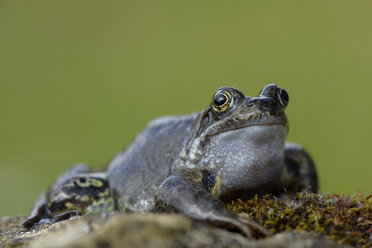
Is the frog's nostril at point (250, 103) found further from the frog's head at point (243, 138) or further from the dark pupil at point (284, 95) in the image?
the dark pupil at point (284, 95)

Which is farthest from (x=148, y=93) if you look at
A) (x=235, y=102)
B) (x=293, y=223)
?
(x=293, y=223)

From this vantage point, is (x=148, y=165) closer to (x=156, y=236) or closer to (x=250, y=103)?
(x=250, y=103)

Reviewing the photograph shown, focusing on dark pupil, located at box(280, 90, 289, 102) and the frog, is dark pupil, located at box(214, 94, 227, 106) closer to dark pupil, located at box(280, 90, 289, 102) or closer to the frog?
the frog

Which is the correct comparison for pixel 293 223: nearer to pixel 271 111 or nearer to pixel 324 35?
pixel 271 111

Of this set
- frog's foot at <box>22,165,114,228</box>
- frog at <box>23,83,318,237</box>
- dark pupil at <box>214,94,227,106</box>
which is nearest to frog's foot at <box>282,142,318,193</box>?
frog at <box>23,83,318,237</box>

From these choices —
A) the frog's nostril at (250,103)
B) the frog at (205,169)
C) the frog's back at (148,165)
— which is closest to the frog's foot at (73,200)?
the frog at (205,169)

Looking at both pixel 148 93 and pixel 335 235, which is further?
pixel 148 93
